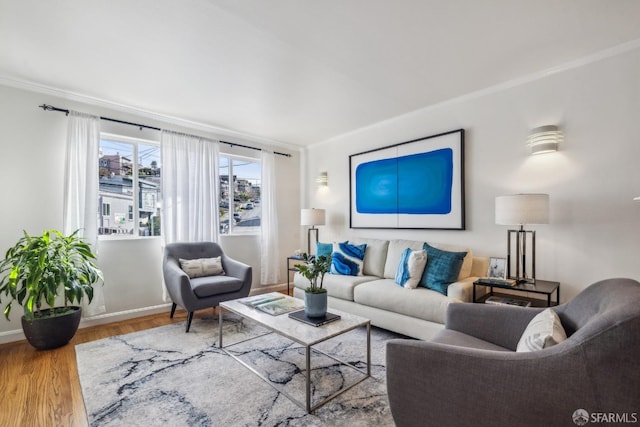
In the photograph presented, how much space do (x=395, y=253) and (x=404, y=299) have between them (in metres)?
Answer: 0.85

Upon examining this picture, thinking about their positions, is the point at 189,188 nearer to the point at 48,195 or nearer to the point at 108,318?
the point at 48,195

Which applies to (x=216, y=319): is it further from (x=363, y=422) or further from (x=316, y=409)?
(x=363, y=422)

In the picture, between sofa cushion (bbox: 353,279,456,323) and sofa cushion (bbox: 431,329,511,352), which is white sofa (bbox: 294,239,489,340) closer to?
sofa cushion (bbox: 353,279,456,323)

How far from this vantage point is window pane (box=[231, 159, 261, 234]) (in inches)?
185

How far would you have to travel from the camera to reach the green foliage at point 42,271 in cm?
261

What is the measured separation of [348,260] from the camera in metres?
3.78

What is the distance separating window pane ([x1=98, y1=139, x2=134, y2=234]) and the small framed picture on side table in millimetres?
4005

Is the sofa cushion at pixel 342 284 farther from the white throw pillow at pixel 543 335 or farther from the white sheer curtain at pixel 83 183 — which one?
the white sheer curtain at pixel 83 183

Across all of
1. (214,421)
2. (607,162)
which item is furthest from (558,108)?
(214,421)

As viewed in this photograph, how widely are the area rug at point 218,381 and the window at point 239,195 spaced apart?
1911 millimetres

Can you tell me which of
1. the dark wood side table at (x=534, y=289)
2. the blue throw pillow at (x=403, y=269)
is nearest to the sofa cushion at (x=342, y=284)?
the blue throw pillow at (x=403, y=269)

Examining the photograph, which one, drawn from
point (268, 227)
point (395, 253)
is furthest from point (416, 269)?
point (268, 227)

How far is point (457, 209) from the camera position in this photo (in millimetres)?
3385

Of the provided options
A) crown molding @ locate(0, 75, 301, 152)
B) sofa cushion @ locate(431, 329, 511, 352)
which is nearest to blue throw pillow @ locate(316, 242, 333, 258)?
crown molding @ locate(0, 75, 301, 152)
